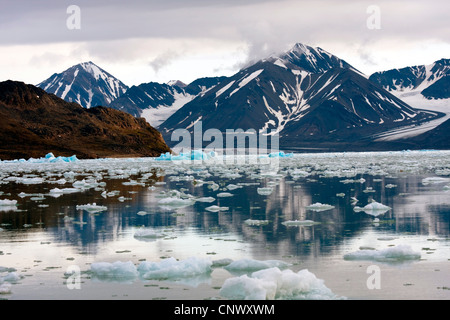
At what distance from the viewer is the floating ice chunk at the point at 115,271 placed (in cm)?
1209

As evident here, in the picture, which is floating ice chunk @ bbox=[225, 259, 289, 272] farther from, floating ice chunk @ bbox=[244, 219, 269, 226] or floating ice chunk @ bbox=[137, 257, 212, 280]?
floating ice chunk @ bbox=[244, 219, 269, 226]

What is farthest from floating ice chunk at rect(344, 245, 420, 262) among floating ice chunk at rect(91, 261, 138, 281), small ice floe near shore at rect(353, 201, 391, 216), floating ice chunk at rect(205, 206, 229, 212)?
floating ice chunk at rect(205, 206, 229, 212)

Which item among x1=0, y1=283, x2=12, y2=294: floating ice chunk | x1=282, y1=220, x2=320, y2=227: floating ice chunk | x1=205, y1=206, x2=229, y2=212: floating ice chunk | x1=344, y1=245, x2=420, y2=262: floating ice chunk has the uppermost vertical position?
x1=205, y1=206, x2=229, y2=212: floating ice chunk

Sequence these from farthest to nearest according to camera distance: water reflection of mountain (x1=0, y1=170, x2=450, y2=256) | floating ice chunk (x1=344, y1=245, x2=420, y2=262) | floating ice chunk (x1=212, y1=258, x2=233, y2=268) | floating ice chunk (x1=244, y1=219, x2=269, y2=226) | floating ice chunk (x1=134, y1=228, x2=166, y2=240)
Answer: floating ice chunk (x1=244, y1=219, x2=269, y2=226) → floating ice chunk (x1=134, y1=228, x2=166, y2=240) → water reflection of mountain (x1=0, y1=170, x2=450, y2=256) → floating ice chunk (x1=344, y1=245, x2=420, y2=262) → floating ice chunk (x1=212, y1=258, x2=233, y2=268)

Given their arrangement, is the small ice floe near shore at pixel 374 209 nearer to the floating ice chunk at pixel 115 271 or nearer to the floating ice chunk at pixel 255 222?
the floating ice chunk at pixel 255 222

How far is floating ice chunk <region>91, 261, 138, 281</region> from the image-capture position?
12.1 m

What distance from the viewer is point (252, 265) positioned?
12414mm

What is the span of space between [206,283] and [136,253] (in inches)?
149

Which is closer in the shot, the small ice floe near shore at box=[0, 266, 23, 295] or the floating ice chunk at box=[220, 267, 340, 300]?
the floating ice chunk at box=[220, 267, 340, 300]

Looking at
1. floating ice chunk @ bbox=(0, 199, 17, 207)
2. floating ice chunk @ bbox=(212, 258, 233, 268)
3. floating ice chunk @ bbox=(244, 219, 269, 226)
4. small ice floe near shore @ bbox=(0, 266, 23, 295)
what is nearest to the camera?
small ice floe near shore @ bbox=(0, 266, 23, 295)

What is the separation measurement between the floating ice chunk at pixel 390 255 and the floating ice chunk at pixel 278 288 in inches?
117

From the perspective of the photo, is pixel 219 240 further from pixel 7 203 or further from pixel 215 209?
pixel 7 203

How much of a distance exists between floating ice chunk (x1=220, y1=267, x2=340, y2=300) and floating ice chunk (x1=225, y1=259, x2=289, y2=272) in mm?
1600

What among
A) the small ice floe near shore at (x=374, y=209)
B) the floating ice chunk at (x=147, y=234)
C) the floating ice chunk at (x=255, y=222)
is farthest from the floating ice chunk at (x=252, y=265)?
the small ice floe near shore at (x=374, y=209)
